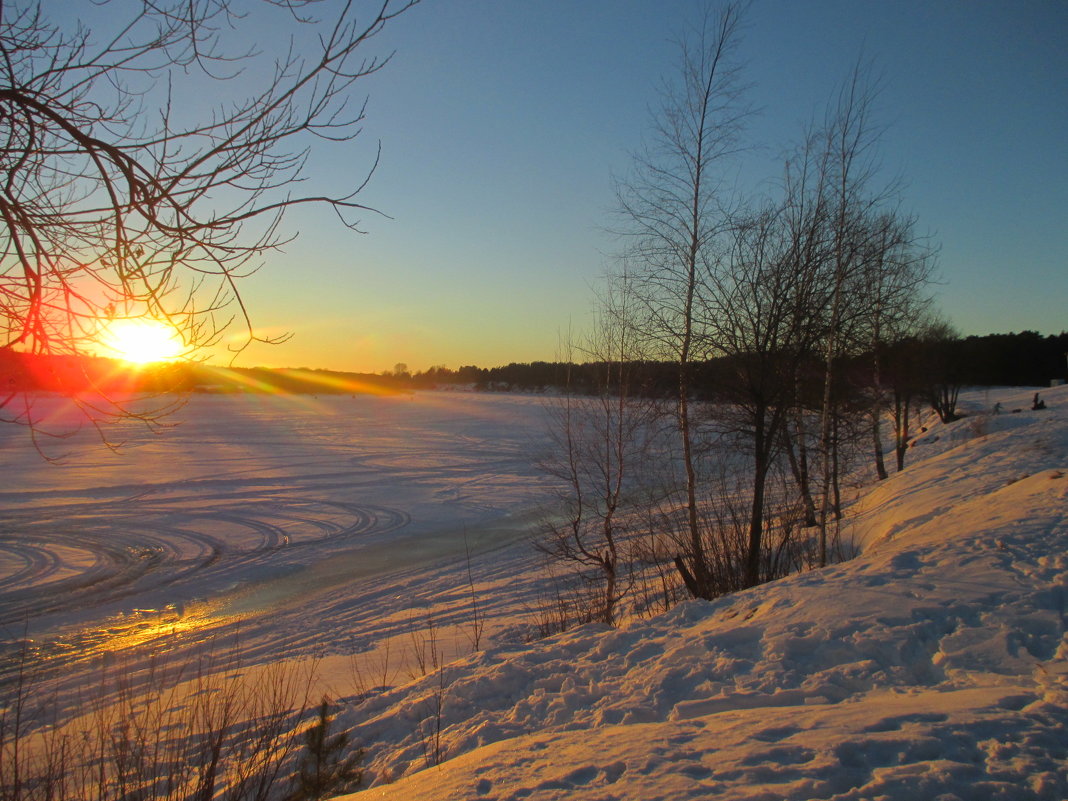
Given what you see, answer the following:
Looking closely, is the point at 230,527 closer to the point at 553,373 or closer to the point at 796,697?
the point at 553,373

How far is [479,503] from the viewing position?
23438 millimetres

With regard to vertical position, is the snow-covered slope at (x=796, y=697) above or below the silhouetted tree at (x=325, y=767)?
above

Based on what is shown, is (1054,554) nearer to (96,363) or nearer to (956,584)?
(956,584)

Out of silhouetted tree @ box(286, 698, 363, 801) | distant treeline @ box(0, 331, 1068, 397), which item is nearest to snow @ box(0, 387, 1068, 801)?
silhouetted tree @ box(286, 698, 363, 801)

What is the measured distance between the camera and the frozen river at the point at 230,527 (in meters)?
11.4

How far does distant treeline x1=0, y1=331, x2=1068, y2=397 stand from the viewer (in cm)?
368

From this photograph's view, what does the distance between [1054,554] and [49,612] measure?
14.4 m

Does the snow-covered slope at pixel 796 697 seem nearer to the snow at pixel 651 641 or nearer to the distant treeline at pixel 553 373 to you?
the snow at pixel 651 641

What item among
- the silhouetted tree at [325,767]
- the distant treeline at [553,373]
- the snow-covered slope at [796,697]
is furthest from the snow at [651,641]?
the distant treeline at [553,373]

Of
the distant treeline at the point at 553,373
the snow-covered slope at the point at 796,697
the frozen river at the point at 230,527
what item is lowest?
the frozen river at the point at 230,527

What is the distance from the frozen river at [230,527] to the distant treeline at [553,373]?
3.78 feet

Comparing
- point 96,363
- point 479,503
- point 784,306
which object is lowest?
point 479,503

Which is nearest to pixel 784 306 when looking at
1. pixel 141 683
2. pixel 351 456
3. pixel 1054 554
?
pixel 1054 554

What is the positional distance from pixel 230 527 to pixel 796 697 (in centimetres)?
1764
